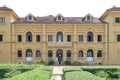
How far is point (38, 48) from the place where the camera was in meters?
50.5

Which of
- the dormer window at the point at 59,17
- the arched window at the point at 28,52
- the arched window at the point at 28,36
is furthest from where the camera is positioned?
the dormer window at the point at 59,17

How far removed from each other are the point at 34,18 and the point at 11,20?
13.5 feet

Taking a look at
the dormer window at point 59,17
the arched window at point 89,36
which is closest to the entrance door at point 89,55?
the arched window at point 89,36

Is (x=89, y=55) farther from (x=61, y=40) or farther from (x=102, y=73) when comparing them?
(x=102, y=73)

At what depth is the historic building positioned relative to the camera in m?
50.1

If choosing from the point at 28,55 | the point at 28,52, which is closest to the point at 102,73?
the point at 28,55

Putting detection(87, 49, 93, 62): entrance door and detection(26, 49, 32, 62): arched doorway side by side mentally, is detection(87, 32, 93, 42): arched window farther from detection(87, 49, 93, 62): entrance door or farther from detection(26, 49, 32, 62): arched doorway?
detection(26, 49, 32, 62): arched doorway

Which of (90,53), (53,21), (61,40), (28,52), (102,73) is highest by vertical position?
(53,21)

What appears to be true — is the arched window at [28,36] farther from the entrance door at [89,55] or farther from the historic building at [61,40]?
the entrance door at [89,55]

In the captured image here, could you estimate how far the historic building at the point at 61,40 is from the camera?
50062 mm

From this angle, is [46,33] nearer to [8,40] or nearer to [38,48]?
[38,48]

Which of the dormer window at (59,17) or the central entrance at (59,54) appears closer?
the central entrance at (59,54)

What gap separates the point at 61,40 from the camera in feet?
167

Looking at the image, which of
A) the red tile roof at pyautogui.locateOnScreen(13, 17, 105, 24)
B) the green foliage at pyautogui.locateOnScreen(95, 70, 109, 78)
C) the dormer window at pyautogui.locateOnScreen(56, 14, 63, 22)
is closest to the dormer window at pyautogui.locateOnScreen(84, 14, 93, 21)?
the red tile roof at pyautogui.locateOnScreen(13, 17, 105, 24)
